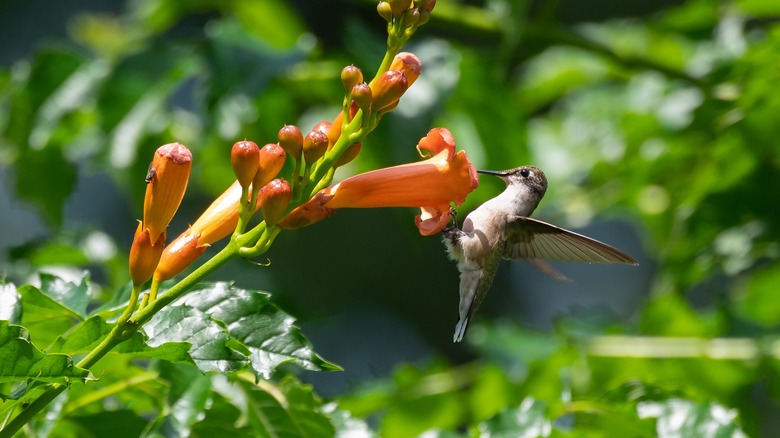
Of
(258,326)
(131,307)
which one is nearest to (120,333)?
(131,307)

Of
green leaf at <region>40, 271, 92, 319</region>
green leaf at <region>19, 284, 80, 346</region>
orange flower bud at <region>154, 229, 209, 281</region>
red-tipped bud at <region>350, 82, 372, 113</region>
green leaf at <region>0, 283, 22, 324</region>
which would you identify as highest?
red-tipped bud at <region>350, 82, 372, 113</region>

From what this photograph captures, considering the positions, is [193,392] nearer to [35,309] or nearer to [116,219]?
[35,309]

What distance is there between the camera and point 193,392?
2385 mm

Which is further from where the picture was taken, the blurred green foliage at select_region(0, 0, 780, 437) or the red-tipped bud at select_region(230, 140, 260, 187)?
the blurred green foliage at select_region(0, 0, 780, 437)

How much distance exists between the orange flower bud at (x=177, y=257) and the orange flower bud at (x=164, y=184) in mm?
44

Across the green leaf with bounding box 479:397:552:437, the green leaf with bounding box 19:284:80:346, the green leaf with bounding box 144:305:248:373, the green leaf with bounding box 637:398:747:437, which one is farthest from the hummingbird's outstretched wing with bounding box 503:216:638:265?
the green leaf with bounding box 19:284:80:346

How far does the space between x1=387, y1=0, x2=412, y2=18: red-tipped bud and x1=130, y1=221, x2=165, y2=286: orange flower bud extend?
2.24ft

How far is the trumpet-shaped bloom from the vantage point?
2131 millimetres

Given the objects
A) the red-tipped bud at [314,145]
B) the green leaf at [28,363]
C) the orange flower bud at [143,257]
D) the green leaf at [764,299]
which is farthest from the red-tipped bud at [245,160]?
the green leaf at [764,299]

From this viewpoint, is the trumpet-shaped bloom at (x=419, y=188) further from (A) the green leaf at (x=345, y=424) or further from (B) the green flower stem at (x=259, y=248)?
(A) the green leaf at (x=345, y=424)

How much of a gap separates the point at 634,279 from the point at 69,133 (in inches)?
290

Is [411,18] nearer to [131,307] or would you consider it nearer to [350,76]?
[350,76]

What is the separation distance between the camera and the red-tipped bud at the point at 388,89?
1939 mm

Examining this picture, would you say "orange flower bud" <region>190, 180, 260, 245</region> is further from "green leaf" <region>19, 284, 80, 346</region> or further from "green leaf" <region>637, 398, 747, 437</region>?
"green leaf" <region>637, 398, 747, 437</region>
